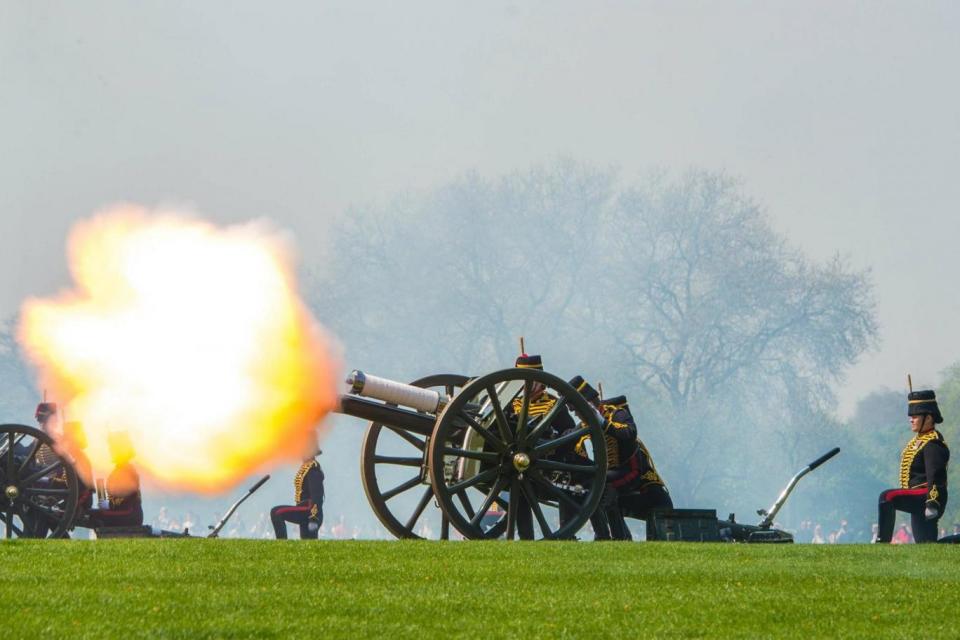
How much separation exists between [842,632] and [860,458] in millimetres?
47278

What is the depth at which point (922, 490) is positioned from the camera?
14.6 metres

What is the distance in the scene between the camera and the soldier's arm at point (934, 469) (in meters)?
14.6

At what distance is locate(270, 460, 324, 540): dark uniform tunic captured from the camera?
21578mm

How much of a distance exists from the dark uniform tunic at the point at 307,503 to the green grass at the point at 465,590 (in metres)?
9.19

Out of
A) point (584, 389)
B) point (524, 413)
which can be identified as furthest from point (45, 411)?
point (524, 413)

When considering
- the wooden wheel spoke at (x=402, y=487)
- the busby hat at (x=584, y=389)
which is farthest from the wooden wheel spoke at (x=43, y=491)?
the busby hat at (x=584, y=389)

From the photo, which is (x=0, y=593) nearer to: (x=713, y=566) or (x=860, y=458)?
(x=713, y=566)

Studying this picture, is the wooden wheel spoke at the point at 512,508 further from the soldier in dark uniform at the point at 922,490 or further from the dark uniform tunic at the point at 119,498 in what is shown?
the dark uniform tunic at the point at 119,498

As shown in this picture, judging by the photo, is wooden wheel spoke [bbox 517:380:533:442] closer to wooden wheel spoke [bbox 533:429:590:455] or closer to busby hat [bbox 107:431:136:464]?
wooden wheel spoke [bbox 533:429:590:455]

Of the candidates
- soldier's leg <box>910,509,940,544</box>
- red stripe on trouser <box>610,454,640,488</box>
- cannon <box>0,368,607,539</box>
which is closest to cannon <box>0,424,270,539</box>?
cannon <box>0,368,607,539</box>

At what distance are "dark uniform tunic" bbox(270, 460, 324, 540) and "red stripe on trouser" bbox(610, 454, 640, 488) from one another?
7.20 metres

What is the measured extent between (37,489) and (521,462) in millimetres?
A: 7032

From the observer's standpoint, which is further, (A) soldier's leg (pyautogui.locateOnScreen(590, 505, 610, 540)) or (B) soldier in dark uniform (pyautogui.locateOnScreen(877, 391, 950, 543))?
(A) soldier's leg (pyautogui.locateOnScreen(590, 505, 610, 540))

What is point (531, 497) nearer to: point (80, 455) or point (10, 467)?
point (10, 467)
